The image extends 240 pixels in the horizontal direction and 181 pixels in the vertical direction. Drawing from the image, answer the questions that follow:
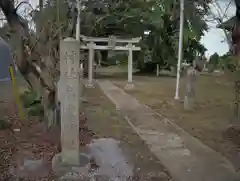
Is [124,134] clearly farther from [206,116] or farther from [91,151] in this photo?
[206,116]

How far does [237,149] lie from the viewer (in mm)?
6633

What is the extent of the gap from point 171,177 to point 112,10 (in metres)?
20.3

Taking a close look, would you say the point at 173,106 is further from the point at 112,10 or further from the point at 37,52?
the point at 112,10

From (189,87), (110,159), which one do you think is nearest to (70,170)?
(110,159)

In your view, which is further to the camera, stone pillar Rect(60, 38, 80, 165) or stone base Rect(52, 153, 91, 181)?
stone pillar Rect(60, 38, 80, 165)

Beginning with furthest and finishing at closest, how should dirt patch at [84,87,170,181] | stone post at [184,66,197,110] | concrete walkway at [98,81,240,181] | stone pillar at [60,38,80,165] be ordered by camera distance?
stone post at [184,66,197,110] → dirt patch at [84,87,170,181] → stone pillar at [60,38,80,165] → concrete walkway at [98,81,240,181]

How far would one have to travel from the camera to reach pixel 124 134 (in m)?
7.82

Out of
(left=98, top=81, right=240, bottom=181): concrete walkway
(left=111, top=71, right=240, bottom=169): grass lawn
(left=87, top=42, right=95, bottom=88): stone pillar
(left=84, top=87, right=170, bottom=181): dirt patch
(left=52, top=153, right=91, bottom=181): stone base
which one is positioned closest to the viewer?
(left=52, top=153, right=91, bottom=181): stone base

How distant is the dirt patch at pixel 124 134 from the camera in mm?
5414

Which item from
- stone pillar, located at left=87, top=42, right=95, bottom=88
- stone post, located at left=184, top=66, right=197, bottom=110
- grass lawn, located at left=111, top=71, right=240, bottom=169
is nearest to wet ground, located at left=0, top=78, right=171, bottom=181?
grass lawn, located at left=111, top=71, right=240, bottom=169

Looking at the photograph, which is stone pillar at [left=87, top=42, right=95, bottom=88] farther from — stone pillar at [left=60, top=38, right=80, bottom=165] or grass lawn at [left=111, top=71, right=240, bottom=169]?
stone pillar at [left=60, top=38, right=80, bottom=165]

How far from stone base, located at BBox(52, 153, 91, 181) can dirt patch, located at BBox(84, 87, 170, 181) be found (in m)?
0.75

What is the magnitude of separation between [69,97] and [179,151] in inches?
90.5

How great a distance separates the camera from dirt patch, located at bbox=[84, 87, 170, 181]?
5414mm
